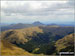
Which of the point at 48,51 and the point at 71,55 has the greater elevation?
the point at 71,55

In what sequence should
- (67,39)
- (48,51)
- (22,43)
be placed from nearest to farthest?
(48,51) < (67,39) < (22,43)

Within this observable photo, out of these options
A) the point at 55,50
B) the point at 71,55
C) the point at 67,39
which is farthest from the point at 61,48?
the point at 71,55

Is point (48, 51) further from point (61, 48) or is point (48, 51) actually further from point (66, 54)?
point (66, 54)

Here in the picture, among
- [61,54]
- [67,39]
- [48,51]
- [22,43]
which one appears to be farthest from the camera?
[22,43]

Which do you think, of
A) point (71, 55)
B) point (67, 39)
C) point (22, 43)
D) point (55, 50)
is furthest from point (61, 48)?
point (71, 55)

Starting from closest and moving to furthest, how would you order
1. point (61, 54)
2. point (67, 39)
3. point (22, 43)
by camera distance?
point (61, 54) < point (67, 39) < point (22, 43)

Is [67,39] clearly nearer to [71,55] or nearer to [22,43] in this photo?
[22,43]

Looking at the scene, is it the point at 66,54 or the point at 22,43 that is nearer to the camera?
the point at 66,54

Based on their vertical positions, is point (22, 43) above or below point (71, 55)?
below

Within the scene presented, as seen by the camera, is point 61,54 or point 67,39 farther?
point 67,39
